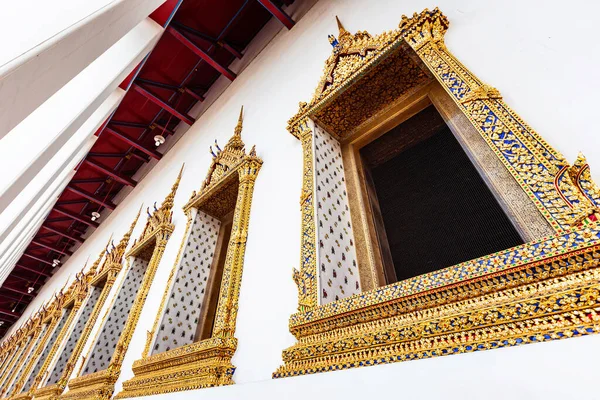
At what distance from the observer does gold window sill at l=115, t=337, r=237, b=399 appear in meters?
1.77

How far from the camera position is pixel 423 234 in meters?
1.72

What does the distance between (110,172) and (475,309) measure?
324 inches

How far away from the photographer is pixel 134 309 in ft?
10.8

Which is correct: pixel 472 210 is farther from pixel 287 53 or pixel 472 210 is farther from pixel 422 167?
pixel 287 53

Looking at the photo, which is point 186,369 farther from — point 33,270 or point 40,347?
point 33,270

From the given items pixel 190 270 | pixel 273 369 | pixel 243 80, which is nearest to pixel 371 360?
pixel 273 369

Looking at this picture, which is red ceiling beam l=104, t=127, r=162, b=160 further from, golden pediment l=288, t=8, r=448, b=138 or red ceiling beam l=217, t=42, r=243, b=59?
golden pediment l=288, t=8, r=448, b=138

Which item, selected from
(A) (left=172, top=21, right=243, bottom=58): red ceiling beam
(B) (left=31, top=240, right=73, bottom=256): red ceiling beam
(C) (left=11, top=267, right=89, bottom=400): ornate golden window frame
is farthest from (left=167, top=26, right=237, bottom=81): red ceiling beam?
(B) (left=31, top=240, right=73, bottom=256): red ceiling beam

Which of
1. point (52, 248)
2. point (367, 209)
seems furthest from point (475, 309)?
point (52, 248)

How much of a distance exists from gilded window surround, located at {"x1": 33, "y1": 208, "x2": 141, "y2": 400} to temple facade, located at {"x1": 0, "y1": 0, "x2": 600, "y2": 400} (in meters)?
0.07

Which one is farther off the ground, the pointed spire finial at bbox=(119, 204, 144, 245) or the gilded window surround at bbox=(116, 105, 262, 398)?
the pointed spire finial at bbox=(119, 204, 144, 245)

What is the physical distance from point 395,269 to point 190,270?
207 cm

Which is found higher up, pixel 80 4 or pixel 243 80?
pixel 243 80

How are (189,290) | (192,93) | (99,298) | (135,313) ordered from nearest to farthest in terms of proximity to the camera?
(189,290)
(135,313)
(99,298)
(192,93)
